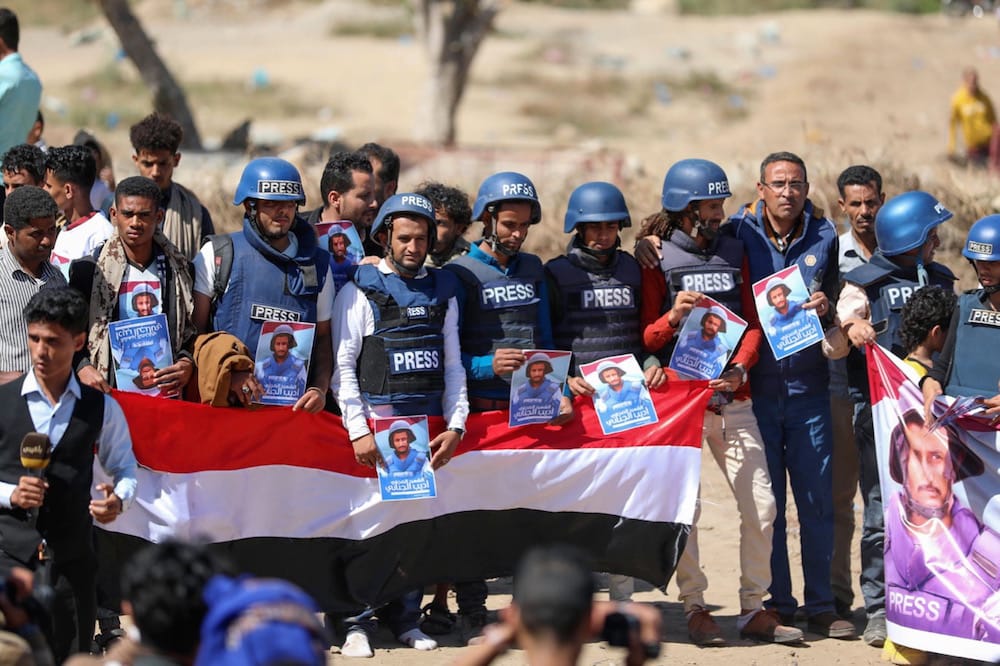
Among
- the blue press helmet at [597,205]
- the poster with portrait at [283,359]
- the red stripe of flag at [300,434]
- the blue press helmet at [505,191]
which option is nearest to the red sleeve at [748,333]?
the red stripe of flag at [300,434]

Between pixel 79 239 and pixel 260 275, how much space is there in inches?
50.0

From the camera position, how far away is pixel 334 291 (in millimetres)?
7832

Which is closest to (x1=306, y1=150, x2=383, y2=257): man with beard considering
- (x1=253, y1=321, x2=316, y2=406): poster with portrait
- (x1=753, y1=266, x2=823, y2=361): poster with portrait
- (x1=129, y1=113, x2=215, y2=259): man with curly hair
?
(x1=129, y1=113, x2=215, y2=259): man with curly hair

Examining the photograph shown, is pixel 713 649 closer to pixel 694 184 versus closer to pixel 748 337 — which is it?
pixel 748 337

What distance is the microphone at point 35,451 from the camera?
19.0ft

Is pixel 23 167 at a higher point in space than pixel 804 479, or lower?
higher

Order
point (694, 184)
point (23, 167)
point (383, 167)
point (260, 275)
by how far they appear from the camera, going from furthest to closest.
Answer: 1. point (383, 167)
2. point (23, 167)
3. point (694, 184)
4. point (260, 275)

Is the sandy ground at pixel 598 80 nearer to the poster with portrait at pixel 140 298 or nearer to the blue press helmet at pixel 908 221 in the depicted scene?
the blue press helmet at pixel 908 221

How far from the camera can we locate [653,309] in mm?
8164

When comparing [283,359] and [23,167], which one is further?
[23,167]

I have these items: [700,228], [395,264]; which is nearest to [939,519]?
[700,228]

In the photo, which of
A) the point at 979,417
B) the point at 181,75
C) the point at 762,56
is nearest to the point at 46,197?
the point at 979,417

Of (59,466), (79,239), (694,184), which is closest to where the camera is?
(59,466)

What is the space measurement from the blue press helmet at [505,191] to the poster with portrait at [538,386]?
2.73 feet
